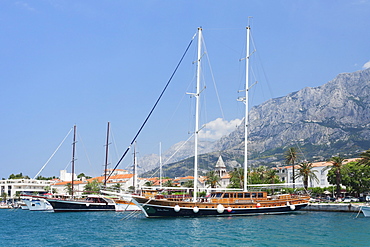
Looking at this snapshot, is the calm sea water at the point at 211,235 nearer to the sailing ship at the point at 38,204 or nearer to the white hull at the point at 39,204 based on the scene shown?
the sailing ship at the point at 38,204

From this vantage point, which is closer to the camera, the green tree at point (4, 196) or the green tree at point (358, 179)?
the green tree at point (358, 179)

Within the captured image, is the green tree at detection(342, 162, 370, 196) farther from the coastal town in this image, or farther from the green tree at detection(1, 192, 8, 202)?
the green tree at detection(1, 192, 8, 202)

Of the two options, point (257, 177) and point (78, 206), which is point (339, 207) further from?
point (78, 206)

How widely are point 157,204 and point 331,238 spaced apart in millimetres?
21056

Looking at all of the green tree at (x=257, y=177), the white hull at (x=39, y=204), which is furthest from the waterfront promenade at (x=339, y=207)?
the white hull at (x=39, y=204)

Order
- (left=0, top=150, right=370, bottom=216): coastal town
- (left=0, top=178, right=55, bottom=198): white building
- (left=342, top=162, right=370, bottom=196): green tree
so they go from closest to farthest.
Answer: (left=0, top=150, right=370, bottom=216): coastal town
(left=342, top=162, right=370, bottom=196): green tree
(left=0, top=178, right=55, bottom=198): white building

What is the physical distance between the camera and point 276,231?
36031 mm

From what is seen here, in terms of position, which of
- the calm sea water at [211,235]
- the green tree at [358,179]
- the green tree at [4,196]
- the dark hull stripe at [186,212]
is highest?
the green tree at [358,179]

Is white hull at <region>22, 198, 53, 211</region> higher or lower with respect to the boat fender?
lower

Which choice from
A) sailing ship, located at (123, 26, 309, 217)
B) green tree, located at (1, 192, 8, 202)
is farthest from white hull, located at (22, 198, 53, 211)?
green tree, located at (1, 192, 8, 202)

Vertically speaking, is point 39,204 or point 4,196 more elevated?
point 39,204

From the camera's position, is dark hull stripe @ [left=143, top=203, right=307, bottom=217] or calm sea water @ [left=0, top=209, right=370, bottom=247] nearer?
calm sea water @ [left=0, top=209, right=370, bottom=247]

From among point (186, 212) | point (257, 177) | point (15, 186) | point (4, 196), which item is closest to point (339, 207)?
point (186, 212)

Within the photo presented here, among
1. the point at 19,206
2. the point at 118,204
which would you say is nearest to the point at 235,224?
the point at 118,204
